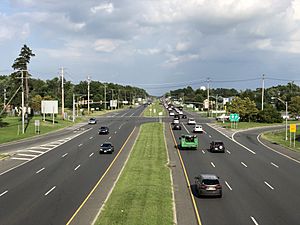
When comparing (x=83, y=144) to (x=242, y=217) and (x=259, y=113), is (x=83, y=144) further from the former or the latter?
(x=259, y=113)

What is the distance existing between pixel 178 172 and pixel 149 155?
10451mm

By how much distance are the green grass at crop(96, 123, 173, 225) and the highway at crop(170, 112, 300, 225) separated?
6.43ft

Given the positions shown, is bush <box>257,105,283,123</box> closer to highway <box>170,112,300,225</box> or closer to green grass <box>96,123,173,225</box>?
highway <box>170,112,300,225</box>

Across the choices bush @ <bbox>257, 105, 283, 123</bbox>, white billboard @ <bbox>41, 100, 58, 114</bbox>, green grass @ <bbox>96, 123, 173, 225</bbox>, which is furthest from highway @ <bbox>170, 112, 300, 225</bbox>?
bush @ <bbox>257, 105, 283, 123</bbox>

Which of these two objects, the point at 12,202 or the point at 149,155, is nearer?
the point at 12,202

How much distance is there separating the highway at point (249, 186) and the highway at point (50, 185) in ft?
24.2

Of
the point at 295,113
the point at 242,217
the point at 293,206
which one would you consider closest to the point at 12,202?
the point at 242,217

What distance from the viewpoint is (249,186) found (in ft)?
99.1

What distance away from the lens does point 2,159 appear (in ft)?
150

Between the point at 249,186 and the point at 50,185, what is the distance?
14006 mm

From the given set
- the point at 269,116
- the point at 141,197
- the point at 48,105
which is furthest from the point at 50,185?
the point at 269,116

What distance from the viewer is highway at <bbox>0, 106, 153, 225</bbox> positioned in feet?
72.8

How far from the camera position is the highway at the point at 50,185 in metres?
22.2

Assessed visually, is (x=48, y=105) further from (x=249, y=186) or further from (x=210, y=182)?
(x=210, y=182)
